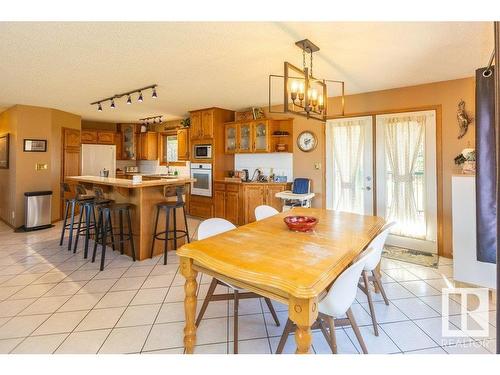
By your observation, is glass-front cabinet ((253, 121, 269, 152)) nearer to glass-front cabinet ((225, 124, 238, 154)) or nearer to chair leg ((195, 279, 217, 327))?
glass-front cabinet ((225, 124, 238, 154))

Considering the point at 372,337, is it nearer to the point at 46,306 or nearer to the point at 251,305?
the point at 251,305

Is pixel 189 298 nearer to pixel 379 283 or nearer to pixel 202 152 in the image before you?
pixel 379 283

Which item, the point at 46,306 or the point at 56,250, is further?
the point at 56,250

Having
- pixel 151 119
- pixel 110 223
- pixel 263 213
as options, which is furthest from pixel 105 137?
pixel 263 213

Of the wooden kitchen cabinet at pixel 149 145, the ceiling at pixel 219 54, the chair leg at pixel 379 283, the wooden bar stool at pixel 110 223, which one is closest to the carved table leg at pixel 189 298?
the chair leg at pixel 379 283

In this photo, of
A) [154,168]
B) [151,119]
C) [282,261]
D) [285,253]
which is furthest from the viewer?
[154,168]

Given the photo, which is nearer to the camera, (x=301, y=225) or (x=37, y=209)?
(x=301, y=225)

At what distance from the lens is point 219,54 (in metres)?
2.77

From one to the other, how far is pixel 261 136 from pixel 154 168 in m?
4.01

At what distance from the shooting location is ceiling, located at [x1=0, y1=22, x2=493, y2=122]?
2.25 metres

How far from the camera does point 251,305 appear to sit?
2506 mm

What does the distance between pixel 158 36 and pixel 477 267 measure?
388 centimetres

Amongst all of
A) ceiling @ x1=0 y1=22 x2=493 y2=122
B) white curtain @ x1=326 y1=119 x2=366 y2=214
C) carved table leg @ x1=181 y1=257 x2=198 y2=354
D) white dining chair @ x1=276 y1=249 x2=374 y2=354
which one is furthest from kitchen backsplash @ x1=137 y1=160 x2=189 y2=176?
white dining chair @ x1=276 y1=249 x2=374 y2=354
